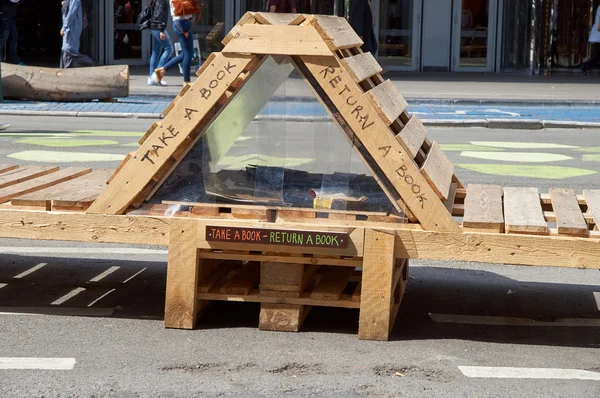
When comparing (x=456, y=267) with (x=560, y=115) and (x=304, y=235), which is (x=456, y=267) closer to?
(x=304, y=235)

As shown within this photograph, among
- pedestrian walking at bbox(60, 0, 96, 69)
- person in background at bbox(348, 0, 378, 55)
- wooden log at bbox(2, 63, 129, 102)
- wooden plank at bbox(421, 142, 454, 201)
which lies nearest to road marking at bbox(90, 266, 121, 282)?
wooden plank at bbox(421, 142, 454, 201)

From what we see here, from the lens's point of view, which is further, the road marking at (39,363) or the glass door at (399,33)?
the glass door at (399,33)

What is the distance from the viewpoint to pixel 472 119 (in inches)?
642

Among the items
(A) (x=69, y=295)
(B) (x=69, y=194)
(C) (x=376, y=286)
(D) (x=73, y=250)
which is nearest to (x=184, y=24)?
(D) (x=73, y=250)

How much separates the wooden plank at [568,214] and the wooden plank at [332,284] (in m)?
1.17

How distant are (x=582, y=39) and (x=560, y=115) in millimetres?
10866

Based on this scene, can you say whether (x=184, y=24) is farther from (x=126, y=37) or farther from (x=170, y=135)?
(x=170, y=135)

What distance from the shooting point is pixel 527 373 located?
4.59 m

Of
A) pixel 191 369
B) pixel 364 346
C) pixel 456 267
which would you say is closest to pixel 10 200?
pixel 191 369

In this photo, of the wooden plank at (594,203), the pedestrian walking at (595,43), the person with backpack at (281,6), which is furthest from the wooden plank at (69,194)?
the pedestrian walking at (595,43)

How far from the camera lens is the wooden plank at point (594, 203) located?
548 centimetres

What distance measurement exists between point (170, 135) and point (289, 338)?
1.19 m

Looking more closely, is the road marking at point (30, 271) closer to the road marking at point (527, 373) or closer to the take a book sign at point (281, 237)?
the take a book sign at point (281, 237)

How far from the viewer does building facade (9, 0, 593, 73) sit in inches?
1081
